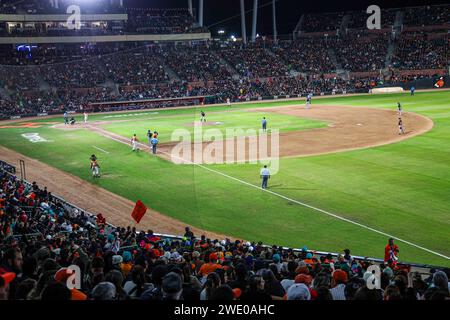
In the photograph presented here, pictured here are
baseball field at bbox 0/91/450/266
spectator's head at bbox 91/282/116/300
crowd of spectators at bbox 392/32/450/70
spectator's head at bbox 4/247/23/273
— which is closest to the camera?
spectator's head at bbox 91/282/116/300

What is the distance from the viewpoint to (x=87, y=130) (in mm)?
52938

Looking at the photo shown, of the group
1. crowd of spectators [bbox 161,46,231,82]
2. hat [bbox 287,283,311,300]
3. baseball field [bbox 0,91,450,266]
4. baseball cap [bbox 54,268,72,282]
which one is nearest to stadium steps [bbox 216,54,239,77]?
crowd of spectators [bbox 161,46,231,82]

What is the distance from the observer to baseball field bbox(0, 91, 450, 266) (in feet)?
66.5

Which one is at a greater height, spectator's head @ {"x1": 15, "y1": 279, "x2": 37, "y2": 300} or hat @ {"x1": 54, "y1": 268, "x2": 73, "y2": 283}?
spectator's head @ {"x1": 15, "y1": 279, "x2": 37, "y2": 300}

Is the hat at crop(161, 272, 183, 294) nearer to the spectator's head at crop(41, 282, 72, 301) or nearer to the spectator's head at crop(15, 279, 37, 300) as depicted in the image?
the spectator's head at crop(41, 282, 72, 301)

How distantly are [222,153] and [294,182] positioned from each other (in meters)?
10.5

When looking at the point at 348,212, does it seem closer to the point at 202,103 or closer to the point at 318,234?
the point at 318,234

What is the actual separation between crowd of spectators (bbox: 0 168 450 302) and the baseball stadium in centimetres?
5

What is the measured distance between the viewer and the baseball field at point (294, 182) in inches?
798

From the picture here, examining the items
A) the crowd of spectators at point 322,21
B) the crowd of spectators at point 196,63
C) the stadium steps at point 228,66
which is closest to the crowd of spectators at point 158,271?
the crowd of spectators at point 196,63

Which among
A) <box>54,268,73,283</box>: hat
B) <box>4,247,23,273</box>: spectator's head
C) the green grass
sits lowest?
the green grass

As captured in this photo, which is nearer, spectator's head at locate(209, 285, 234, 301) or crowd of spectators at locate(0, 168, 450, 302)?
spectator's head at locate(209, 285, 234, 301)

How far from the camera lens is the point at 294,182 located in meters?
28.2
